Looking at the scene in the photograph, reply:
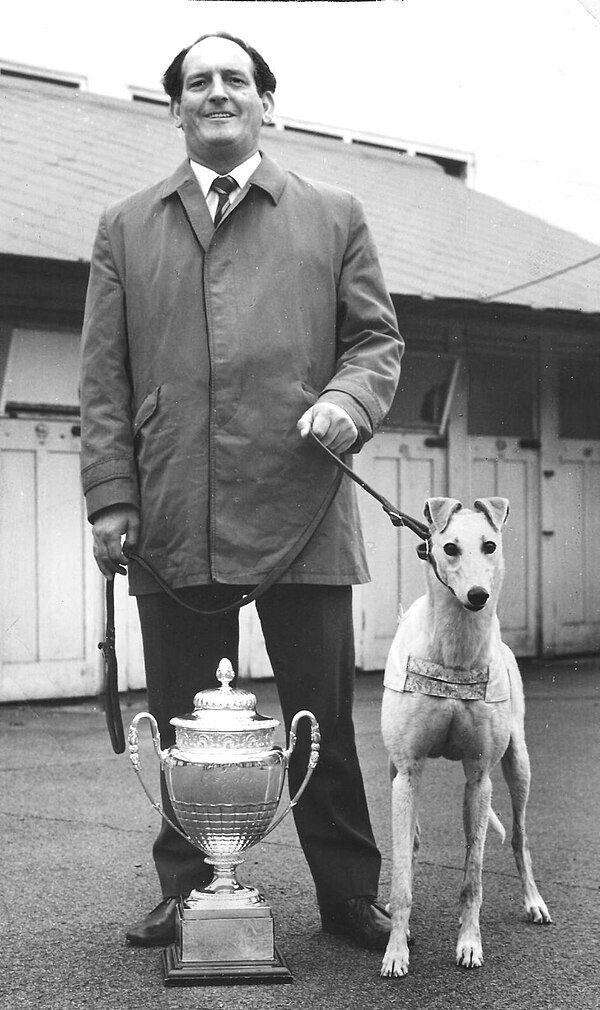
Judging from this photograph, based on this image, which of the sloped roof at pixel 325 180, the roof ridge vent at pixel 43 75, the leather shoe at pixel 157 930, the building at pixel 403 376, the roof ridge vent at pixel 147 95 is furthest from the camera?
the roof ridge vent at pixel 147 95

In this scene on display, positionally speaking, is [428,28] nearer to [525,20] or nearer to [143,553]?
[525,20]

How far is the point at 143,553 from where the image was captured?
284 cm

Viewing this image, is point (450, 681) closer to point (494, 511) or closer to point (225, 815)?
point (494, 511)

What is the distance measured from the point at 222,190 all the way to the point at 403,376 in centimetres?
623

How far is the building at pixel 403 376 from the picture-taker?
7371mm

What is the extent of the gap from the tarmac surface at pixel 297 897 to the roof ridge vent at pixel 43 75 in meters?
4.99

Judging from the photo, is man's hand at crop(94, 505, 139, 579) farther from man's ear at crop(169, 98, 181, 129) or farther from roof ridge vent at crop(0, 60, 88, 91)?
roof ridge vent at crop(0, 60, 88, 91)

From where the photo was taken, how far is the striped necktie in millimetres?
2793

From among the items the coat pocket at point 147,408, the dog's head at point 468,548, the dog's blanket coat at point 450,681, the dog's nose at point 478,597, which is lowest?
the dog's blanket coat at point 450,681

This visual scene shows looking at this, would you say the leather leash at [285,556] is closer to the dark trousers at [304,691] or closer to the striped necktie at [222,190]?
the dark trousers at [304,691]

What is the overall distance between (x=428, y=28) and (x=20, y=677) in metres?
4.53

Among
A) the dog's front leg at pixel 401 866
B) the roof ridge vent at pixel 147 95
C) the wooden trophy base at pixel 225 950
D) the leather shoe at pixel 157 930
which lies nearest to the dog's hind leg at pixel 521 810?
the dog's front leg at pixel 401 866

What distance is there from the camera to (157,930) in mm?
2785

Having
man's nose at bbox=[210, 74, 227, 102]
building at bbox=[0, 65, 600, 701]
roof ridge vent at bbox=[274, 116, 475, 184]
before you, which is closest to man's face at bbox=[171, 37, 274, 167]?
man's nose at bbox=[210, 74, 227, 102]
